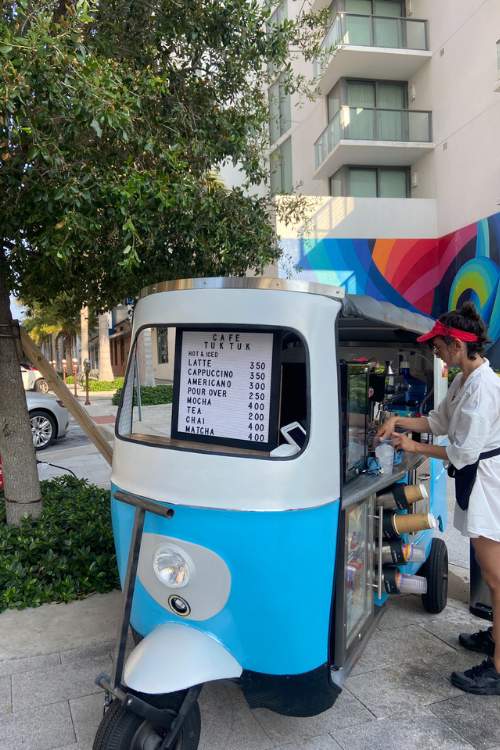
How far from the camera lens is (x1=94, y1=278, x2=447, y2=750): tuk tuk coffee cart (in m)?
2.17

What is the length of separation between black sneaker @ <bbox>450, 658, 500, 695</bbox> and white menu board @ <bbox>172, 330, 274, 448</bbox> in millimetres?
1670

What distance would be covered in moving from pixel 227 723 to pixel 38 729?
2.86ft

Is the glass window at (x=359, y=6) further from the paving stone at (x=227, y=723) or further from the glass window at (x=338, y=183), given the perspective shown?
the paving stone at (x=227, y=723)

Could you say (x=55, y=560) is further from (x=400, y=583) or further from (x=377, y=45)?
(x=377, y=45)

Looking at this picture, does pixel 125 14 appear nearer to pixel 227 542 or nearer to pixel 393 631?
pixel 227 542

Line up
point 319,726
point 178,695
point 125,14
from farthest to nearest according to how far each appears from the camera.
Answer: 1. point 125,14
2. point 319,726
3. point 178,695

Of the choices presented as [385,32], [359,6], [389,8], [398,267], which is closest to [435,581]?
[398,267]

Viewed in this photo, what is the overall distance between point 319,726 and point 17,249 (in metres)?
3.75

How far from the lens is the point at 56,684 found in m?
3.00

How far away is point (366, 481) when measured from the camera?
9.48 ft

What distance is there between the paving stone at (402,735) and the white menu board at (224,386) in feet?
4.52

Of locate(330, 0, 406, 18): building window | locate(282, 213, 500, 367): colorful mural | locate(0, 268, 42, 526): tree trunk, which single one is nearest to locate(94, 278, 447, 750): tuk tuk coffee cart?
locate(0, 268, 42, 526): tree trunk

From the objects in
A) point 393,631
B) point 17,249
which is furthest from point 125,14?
point 393,631

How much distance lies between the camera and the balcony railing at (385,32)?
58.1 feet
